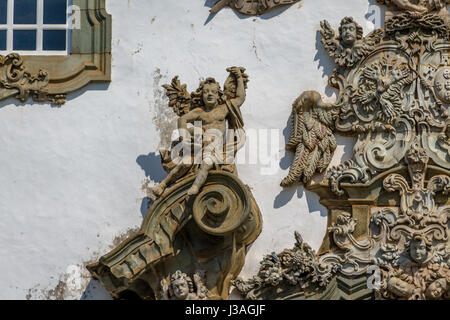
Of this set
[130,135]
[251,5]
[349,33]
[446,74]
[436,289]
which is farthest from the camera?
[251,5]

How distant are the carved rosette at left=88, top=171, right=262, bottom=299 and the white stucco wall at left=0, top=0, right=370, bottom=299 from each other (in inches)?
10.5

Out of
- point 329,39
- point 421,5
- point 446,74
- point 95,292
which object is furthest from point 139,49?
point 446,74

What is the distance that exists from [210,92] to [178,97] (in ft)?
1.16

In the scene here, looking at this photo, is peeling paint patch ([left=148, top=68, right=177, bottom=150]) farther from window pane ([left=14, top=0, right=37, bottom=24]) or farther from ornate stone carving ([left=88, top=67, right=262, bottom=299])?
window pane ([left=14, top=0, right=37, bottom=24])

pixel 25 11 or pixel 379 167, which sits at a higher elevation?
pixel 25 11

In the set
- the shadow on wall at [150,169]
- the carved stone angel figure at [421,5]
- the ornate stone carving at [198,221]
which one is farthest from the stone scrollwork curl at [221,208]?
the carved stone angel figure at [421,5]

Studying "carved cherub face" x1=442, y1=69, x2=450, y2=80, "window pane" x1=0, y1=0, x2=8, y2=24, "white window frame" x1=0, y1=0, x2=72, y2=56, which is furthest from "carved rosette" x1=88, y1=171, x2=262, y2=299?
"window pane" x1=0, y1=0, x2=8, y2=24

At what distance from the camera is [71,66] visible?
12992 millimetres

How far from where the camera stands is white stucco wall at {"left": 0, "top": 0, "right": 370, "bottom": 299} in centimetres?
1262

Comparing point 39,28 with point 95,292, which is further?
point 39,28

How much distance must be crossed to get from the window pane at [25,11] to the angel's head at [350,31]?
2.79 m

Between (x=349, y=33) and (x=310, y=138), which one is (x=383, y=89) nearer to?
(x=349, y=33)

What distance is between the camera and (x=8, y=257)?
1270 centimetres

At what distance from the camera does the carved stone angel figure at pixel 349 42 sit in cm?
1263
